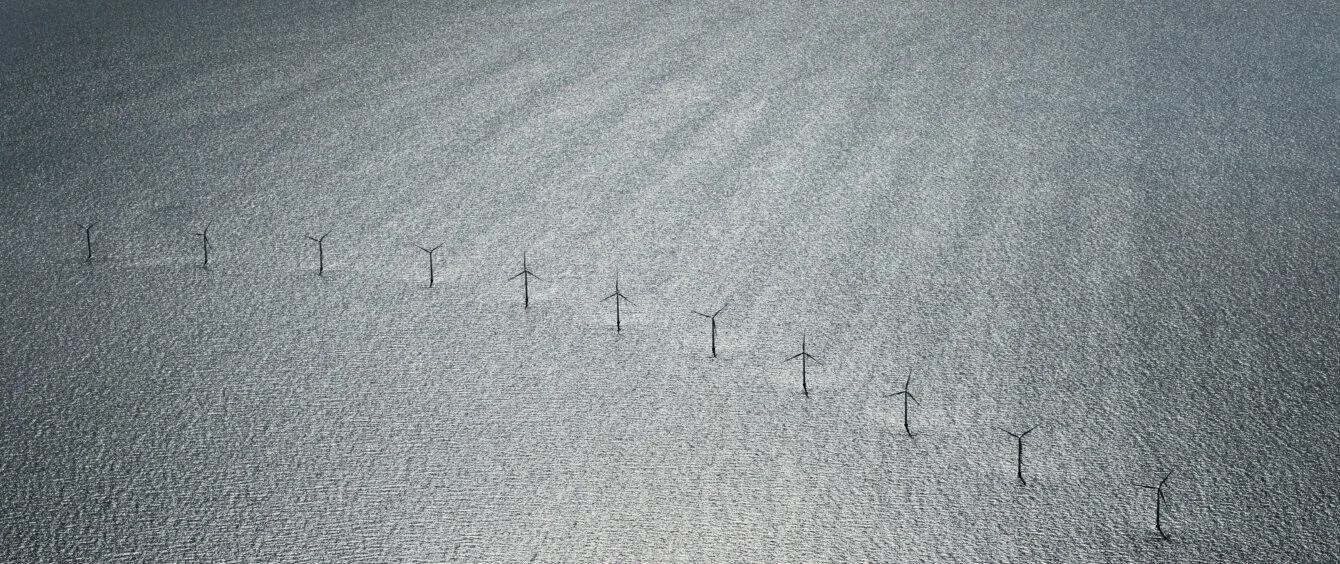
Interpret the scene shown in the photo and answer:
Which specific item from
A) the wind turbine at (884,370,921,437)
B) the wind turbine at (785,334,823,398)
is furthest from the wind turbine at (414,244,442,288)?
the wind turbine at (884,370,921,437)

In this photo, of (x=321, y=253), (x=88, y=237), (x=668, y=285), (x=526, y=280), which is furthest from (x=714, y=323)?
(x=88, y=237)

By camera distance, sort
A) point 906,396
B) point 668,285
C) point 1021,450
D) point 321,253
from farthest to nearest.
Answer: point 321,253 < point 668,285 < point 906,396 < point 1021,450

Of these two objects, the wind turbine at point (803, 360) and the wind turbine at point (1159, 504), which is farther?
the wind turbine at point (803, 360)

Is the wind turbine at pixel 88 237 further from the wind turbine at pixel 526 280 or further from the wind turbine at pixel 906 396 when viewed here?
the wind turbine at pixel 906 396

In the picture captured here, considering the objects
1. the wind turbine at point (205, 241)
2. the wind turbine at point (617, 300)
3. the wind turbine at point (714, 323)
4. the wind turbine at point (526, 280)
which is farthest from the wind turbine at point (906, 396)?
the wind turbine at point (205, 241)

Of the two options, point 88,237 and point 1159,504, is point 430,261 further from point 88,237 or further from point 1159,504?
point 1159,504

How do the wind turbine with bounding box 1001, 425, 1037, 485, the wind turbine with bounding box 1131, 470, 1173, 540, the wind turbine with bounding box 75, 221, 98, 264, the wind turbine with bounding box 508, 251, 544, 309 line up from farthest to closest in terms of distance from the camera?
the wind turbine with bounding box 75, 221, 98, 264 < the wind turbine with bounding box 508, 251, 544, 309 < the wind turbine with bounding box 1001, 425, 1037, 485 < the wind turbine with bounding box 1131, 470, 1173, 540

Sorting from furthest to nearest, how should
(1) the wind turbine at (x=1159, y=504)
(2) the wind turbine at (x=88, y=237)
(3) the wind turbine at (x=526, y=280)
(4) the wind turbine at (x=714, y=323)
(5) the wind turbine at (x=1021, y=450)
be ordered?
(2) the wind turbine at (x=88, y=237)
(3) the wind turbine at (x=526, y=280)
(4) the wind turbine at (x=714, y=323)
(5) the wind turbine at (x=1021, y=450)
(1) the wind turbine at (x=1159, y=504)

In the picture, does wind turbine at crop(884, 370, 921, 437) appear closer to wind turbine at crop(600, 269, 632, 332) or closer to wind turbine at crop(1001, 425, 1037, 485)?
wind turbine at crop(1001, 425, 1037, 485)
